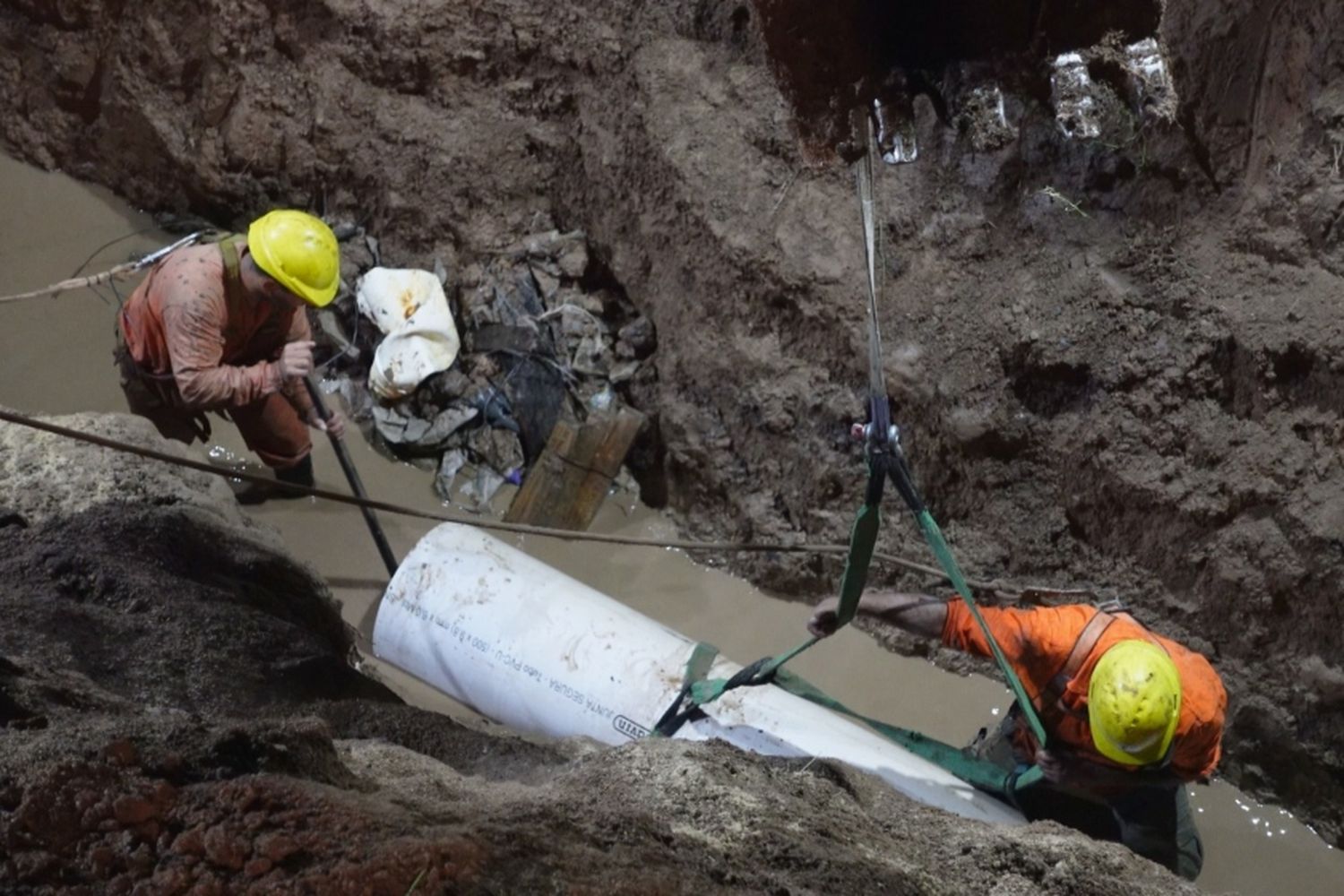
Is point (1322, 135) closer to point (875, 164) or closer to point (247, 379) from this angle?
point (875, 164)

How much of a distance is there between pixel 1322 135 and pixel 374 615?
3.87m

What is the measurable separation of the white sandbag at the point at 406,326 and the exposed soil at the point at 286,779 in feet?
4.30

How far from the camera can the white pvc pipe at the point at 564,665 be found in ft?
11.7

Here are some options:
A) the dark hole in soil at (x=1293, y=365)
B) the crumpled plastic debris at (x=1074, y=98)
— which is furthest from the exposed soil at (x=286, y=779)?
the crumpled plastic debris at (x=1074, y=98)

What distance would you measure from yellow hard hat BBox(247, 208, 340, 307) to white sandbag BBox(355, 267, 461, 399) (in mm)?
1002

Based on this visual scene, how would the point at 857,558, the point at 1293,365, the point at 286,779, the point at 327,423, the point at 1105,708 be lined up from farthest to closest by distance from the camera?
1. the point at 327,423
2. the point at 1293,365
3. the point at 1105,708
4. the point at 857,558
5. the point at 286,779

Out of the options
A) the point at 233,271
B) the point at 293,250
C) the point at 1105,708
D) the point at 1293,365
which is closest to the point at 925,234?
the point at 1293,365

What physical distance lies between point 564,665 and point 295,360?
151 cm

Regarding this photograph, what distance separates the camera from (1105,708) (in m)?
3.08

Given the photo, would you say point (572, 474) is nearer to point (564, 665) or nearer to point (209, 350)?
point (564, 665)

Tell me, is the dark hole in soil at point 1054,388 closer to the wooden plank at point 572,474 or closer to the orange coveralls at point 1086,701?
the orange coveralls at point 1086,701

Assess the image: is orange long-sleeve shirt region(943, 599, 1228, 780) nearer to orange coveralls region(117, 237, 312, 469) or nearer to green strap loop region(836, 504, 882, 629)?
green strap loop region(836, 504, 882, 629)

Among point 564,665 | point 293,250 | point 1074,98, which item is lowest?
point 564,665

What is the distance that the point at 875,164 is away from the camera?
4359 mm
